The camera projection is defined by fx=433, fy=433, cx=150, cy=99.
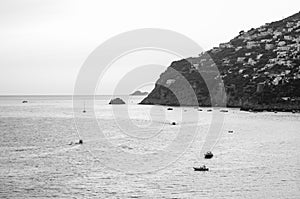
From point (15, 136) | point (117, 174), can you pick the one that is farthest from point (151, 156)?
point (15, 136)

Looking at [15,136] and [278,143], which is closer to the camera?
[278,143]

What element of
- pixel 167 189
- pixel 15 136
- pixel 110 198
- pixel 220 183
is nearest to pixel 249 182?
pixel 220 183

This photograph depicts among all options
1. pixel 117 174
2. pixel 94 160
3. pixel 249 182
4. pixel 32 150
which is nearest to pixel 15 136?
pixel 32 150

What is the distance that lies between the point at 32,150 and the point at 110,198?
33.6 m

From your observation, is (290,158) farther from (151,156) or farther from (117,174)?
(117,174)

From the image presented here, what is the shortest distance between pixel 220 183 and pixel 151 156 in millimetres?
21224

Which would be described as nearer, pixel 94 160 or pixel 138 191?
pixel 138 191

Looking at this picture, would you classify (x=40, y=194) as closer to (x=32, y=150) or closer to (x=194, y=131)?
(x=32, y=150)

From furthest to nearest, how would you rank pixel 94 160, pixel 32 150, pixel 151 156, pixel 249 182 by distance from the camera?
pixel 32 150
pixel 151 156
pixel 94 160
pixel 249 182

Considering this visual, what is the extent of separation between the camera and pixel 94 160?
60.5 m

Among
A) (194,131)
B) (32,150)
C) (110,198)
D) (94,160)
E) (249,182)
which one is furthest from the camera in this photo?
(194,131)

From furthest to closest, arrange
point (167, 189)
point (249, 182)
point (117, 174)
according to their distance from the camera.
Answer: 1. point (117, 174)
2. point (249, 182)
3. point (167, 189)

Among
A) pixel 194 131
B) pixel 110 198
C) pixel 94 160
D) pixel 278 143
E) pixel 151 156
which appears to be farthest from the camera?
pixel 194 131

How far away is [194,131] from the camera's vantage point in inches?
4225
